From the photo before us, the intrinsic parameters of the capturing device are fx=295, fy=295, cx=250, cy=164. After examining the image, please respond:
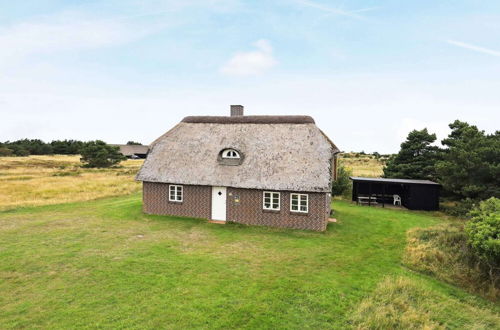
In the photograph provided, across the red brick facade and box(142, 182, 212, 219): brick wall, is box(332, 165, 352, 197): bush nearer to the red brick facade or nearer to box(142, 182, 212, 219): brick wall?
the red brick facade

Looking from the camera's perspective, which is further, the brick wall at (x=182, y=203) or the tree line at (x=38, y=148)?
the tree line at (x=38, y=148)

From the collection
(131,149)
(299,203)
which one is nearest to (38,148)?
(131,149)

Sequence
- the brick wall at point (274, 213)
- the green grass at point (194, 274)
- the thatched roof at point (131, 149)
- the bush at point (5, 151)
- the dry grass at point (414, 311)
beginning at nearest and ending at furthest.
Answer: the dry grass at point (414, 311), the green grass at point (194, 274), the brick wall at point (274, 213), the bush at point (5, 151), the thatched roof at point (131, 149)

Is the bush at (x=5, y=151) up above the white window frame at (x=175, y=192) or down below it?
above

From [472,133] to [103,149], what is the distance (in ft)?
212

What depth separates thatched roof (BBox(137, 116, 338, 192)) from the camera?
732 inches

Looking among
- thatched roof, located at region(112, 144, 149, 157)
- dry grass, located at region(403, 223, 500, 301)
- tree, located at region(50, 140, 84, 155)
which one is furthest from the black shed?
tree, located at region(50, 140, 84, 155)

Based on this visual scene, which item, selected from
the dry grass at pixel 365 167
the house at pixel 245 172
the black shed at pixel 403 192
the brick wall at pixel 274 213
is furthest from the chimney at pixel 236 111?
the dry grass at pixel 365 167

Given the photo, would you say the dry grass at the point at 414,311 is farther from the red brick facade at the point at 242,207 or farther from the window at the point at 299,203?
the window at the point at 299,203

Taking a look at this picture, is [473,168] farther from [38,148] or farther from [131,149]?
[38,148]

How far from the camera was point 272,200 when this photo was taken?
18906 mm

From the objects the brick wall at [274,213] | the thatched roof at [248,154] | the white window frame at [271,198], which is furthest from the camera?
the white window frame at [271,198]

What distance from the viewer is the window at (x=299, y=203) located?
18219 millimetres

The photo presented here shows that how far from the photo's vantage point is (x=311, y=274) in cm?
1199
